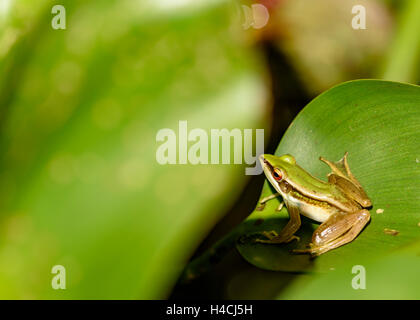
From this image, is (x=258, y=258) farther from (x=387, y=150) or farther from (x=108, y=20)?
(x=108, y=20)

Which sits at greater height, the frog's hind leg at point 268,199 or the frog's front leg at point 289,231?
the frog's hind leg at point 268,199

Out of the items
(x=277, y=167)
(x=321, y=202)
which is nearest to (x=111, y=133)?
(x=277, y=167)

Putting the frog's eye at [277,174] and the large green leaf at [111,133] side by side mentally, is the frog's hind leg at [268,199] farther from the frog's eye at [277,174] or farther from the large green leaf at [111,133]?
the large green leaf at [111,133]

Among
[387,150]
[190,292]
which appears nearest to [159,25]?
[387,150]

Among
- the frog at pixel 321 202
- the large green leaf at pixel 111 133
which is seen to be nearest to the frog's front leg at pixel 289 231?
the frog at pixel 321 202

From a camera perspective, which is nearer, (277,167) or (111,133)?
(111,133)

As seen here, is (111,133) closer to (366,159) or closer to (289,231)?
(289,231)

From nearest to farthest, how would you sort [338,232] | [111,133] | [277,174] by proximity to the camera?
[111,133] < [338,232] < [277,174]
